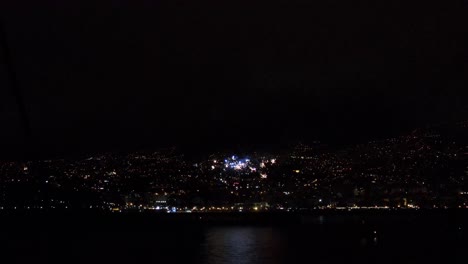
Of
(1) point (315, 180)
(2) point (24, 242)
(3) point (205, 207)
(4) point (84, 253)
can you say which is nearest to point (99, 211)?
(3) point (205, 207)

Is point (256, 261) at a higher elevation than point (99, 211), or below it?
below

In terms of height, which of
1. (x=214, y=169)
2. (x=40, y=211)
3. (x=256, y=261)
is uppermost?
(x=214, y=169)

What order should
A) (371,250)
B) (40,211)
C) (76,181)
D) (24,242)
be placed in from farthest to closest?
1. (76,181)
2. (40,211)
3. (24,242)
4. (371,250)

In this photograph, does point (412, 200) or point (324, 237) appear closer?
point (324, 237)

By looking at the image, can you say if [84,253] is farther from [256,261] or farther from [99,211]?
[99,211]

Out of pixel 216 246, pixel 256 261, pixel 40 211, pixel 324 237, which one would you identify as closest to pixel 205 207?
pixel 40 211

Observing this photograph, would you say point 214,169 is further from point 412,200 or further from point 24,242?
point 24,242

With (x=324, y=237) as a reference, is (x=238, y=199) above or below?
above

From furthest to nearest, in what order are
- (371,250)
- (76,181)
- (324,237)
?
(76,181)
(324,237)
(371,250)

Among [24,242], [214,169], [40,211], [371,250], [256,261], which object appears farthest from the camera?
[214,169]
